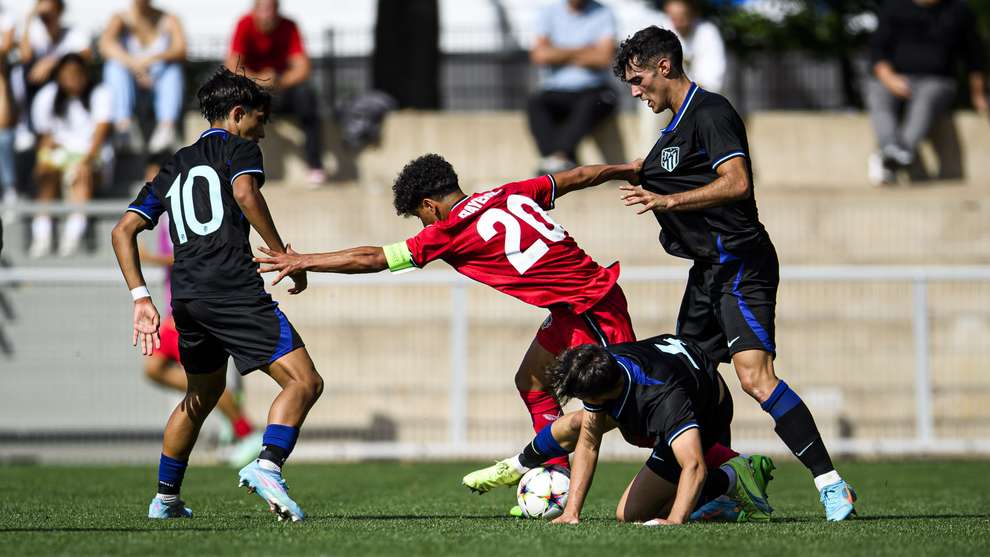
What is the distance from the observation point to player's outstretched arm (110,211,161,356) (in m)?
6.75

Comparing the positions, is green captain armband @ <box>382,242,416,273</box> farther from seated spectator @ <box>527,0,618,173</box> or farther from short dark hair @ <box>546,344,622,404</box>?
seated spectator @ <box>527,0,618,173</box>

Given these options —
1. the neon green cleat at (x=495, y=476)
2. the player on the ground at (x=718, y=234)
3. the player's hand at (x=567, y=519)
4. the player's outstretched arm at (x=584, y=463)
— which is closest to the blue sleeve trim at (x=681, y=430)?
the player's outstretched arm at (x=584, y=463)

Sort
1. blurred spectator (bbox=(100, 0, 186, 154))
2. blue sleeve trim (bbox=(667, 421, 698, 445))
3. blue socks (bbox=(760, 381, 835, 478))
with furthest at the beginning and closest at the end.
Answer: blurred spectator (bbox=(100, 0, 186, 154)) → blue socks (bbox=(760, 381, 835, 478)) → blue sleeve trim (bbox=(667, 421, 698, 445))

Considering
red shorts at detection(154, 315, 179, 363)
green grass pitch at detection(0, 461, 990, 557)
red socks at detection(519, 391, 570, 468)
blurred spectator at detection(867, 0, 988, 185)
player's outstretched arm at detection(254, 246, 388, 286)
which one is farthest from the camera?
blurred spectator at detection(867, 0, 988, 185)

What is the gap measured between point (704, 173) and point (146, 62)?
832 cm

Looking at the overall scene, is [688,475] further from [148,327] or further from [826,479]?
[148,327]

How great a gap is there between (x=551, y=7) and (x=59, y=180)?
5220 millimetres

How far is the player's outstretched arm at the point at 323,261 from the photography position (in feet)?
21.3

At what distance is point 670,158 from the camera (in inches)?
279

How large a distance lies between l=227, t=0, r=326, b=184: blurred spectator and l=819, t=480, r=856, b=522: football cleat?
827cm

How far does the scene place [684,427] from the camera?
20.7 ft

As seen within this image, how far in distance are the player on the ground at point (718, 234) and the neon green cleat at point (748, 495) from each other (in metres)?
0.25

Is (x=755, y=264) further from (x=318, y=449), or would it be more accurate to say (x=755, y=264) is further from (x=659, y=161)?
(x=318, y=449)

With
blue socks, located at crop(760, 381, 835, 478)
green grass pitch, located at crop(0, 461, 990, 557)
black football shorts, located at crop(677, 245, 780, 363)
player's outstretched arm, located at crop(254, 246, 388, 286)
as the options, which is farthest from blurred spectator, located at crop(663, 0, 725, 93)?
player's outstretched arm, located at crop(254, 246, 388, 286)
